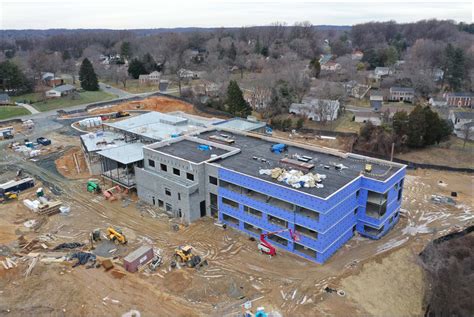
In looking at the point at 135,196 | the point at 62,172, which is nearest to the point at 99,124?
the point at 62,172

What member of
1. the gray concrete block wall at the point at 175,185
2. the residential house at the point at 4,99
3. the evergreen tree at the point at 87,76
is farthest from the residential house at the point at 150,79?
the gray concrete block wall at the point at 175,185

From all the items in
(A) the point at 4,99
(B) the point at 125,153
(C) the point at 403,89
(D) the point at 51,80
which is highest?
(D) the point at 51,80

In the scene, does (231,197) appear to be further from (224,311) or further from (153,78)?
(153,78)

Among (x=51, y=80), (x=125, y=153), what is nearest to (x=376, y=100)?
(x=125, y=153)

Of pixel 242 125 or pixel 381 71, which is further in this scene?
pixel 381 71

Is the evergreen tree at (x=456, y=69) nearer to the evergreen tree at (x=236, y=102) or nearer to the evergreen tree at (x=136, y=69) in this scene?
the evergreen tree at (x=236, y=102)

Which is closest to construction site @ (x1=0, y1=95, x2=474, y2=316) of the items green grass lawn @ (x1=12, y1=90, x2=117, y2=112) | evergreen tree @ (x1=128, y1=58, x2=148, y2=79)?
green grass lawn @ (x1=12, y1=90, x2=117, y2=112)

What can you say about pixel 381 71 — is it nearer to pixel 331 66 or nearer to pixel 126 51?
pixel 331 66
